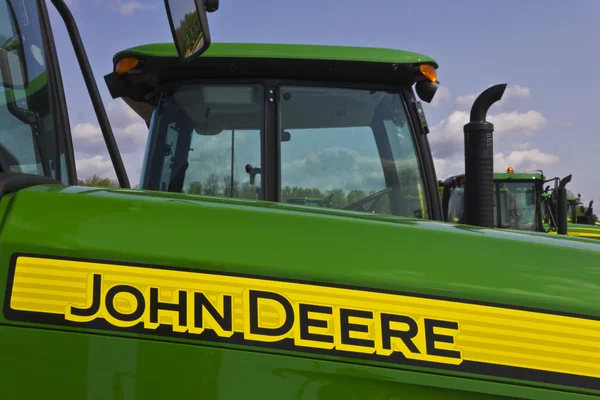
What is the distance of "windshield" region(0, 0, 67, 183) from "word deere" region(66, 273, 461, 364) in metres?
0.53

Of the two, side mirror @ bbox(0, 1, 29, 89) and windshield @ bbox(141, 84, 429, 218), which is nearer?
side mirror @ bbox(0, 1, 29, 89)

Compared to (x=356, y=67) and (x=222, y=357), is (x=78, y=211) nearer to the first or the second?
(x=222, y=357)

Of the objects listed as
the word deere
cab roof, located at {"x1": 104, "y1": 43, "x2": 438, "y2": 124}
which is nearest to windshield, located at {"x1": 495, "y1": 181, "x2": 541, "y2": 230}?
cab roof, located at {"x1": 104, "y1": 43, "x2": 438, "y2": 124}

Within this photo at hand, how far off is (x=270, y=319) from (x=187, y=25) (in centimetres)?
69

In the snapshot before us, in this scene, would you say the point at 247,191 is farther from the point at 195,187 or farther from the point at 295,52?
the point at 295,52

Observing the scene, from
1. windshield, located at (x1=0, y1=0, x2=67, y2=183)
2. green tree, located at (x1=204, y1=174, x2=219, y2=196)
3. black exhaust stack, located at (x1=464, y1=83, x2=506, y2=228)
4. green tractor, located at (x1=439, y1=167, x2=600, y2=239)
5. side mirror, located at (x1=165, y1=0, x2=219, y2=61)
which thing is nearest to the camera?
side mirror, located at (x1=165, y1=0, x2=219, y2=61)

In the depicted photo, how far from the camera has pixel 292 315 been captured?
43.9 inches

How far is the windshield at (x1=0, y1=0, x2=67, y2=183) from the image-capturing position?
4.97 feet

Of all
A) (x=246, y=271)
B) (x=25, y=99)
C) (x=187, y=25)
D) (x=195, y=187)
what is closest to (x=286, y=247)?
(x=246, y=271)

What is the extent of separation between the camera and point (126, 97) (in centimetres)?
293

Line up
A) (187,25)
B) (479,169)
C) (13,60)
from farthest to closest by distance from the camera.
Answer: (479,169)
(13,60)
(187,25)

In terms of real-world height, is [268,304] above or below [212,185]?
below

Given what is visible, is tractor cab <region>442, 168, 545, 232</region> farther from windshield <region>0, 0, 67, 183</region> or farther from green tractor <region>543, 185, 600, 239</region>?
windshield <region>0, 0, 67, 183</region>

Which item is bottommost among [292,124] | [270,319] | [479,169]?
[270,319]
